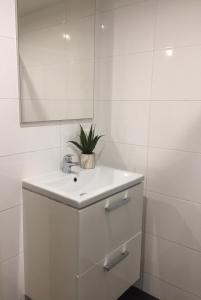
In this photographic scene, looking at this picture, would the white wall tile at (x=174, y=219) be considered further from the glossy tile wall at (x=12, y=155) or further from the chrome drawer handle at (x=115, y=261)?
the glossy tile wall at (x=12, y=155)

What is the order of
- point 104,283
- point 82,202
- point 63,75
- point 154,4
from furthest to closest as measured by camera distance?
point 63,75, point 154,4, point 104,283, point 82,202

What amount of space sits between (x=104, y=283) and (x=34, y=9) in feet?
4.76

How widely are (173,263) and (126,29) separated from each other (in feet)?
4.77

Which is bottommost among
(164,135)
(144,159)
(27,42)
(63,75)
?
(144,159)

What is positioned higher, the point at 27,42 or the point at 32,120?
the point at 27,42

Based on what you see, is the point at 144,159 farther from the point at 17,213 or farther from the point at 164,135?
the point at 17,213

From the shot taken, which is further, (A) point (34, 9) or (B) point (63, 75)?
(B) point (63, 75)

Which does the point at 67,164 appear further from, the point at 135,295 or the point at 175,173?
the point at 135,295

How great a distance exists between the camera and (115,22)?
1628mm

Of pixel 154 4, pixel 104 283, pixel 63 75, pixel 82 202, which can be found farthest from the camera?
pixel 63 75

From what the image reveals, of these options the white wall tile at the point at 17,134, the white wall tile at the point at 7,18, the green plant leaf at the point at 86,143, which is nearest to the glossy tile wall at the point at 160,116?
the green plant leaf at the point at 86,143

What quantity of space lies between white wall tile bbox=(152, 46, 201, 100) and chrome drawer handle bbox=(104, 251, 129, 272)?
0.89m

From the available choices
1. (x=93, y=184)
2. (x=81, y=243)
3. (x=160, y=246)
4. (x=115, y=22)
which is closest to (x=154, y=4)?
(x=115, y=22)

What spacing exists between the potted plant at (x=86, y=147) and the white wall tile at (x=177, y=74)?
0.47m
